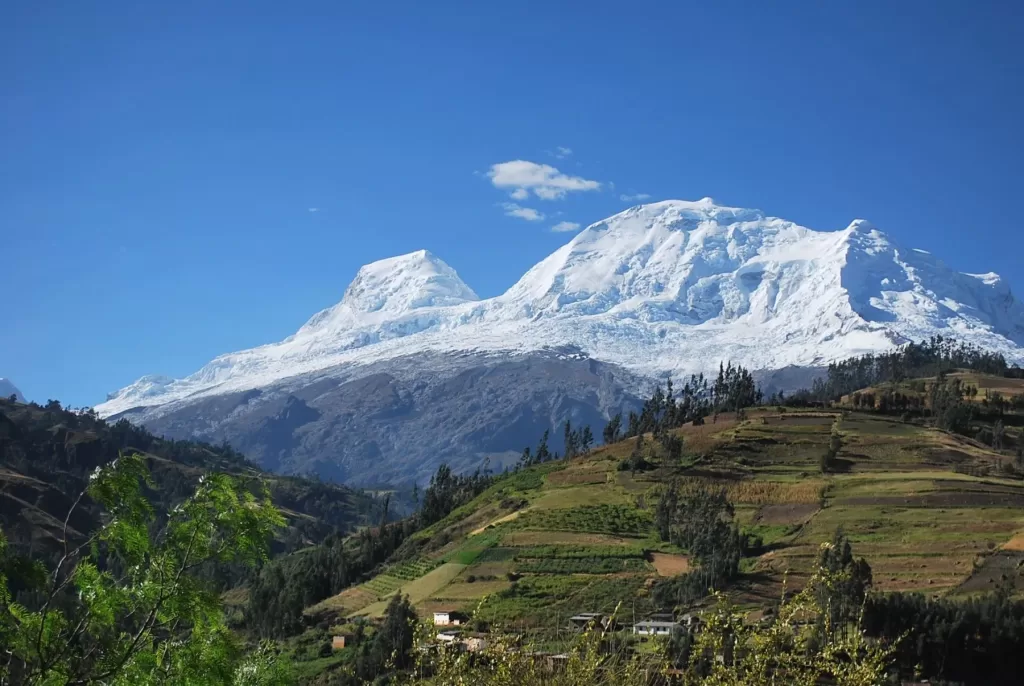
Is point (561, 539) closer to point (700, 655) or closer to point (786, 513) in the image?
point (786, 513)

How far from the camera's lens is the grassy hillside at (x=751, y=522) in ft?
237

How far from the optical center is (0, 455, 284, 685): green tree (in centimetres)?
1112

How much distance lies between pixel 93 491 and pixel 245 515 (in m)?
1.66

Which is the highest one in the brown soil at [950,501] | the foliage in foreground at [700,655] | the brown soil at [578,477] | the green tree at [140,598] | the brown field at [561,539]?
the green tree at [140,598]

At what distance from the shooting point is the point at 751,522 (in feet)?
292

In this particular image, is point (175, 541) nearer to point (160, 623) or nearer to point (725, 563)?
point (160, 623)

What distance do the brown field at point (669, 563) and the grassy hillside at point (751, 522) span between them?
0.77 ft

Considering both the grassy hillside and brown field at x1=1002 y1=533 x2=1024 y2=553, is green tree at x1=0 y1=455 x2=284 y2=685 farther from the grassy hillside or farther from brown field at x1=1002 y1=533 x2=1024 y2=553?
brown field at x1=1002 y1=533 x2=1024 y2=553

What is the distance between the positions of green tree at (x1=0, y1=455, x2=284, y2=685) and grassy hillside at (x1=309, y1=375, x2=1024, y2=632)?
1727 inches

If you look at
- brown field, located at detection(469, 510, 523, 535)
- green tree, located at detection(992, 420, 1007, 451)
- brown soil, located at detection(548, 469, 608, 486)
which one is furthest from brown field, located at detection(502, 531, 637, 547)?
green tree, located at detection(992, 420, 1007, 451)

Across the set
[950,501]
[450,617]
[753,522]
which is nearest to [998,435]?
[950,501]

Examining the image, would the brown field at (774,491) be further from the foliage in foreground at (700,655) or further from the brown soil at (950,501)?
the foliage in foreground at (700,655)

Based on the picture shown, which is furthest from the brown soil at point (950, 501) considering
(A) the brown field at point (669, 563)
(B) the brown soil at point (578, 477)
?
(B) the brown soil at point (578, 477)

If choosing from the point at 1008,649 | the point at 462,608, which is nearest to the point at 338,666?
the point at 462,608
